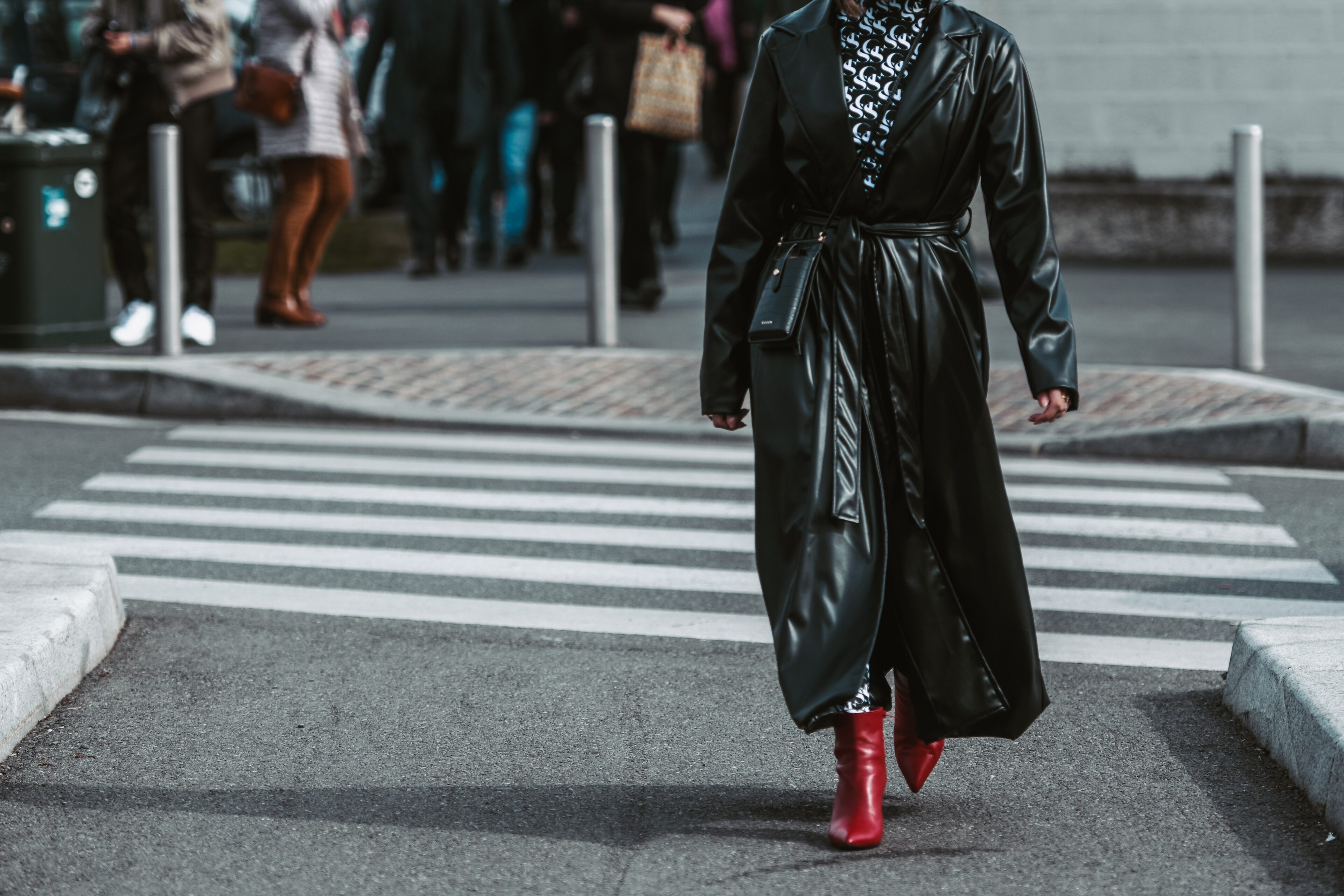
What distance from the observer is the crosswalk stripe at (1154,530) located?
22.0 ft

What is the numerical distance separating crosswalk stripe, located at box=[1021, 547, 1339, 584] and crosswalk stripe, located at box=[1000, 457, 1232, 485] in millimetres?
1204

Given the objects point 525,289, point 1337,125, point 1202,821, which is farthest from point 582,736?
point 1337,125

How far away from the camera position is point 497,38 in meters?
13.8

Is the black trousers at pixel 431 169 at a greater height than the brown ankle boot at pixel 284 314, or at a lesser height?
greater

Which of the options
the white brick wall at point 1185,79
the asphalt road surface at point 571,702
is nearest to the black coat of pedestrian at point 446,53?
the white brick wall at point 1185,79

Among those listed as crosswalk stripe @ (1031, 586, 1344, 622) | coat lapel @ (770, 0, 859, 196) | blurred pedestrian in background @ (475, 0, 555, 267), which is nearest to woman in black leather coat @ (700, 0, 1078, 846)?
coat lapel @ (770, 0, 859, 196)

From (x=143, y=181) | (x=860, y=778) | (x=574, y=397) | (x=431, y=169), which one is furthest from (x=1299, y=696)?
(x=431, y=169)

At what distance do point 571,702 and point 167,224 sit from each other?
539 cm

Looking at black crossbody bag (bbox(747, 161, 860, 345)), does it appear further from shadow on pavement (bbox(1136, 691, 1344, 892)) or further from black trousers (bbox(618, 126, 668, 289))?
black trousers (bbox(618, 126, 668, 289))

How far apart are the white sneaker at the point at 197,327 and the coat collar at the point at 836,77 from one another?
7.00m

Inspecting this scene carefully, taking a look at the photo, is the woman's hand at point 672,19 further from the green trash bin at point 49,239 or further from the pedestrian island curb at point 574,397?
the green trash bin at point 49,239

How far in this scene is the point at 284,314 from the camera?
433 inches

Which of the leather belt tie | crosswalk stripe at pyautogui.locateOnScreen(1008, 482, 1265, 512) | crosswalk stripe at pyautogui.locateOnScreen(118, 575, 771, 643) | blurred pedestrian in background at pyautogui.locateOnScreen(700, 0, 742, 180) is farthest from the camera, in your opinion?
blurred pedestrian in background at pyautogui.locateOnScreen(700, 0, 742, 180)

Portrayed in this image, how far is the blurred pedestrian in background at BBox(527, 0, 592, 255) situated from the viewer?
14.7 m
